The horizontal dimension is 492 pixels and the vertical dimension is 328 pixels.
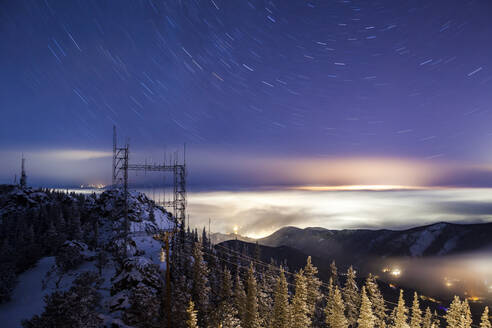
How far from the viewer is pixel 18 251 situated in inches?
2292

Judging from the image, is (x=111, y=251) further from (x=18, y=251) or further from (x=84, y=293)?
(x=84, y=293)

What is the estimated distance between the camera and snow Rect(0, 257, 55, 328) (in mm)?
38781

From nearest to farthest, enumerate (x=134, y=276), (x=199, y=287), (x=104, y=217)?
(x=134, y=276) → (x=199, y=287) → (x=104, y=217)

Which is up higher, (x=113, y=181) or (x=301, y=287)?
(x=113, y=181)

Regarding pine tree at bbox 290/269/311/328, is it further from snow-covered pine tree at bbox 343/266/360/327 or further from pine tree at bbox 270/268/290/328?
snow-covered pine tree at bbox 343/266/360/327

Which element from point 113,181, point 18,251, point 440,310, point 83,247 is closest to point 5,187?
point 18,251

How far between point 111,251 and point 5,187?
152 meters

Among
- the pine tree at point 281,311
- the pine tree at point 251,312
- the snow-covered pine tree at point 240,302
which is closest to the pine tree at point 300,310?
the pine tree at point 281,311

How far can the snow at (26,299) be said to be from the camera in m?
38.8

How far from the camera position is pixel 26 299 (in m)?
43.8

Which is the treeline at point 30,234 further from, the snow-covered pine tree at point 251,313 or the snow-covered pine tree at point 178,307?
the snow-covered pine tree at point 251,313

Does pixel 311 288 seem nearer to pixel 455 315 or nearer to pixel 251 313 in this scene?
pixel 251 313

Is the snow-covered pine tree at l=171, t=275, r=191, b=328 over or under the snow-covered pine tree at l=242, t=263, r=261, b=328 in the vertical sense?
over

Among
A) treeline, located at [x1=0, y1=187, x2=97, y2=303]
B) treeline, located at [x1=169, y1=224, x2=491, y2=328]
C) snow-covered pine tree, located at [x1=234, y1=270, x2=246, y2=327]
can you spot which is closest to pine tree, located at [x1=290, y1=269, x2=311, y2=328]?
treeline, located at [x1=169, y1=224, x2=491, y2=328]
